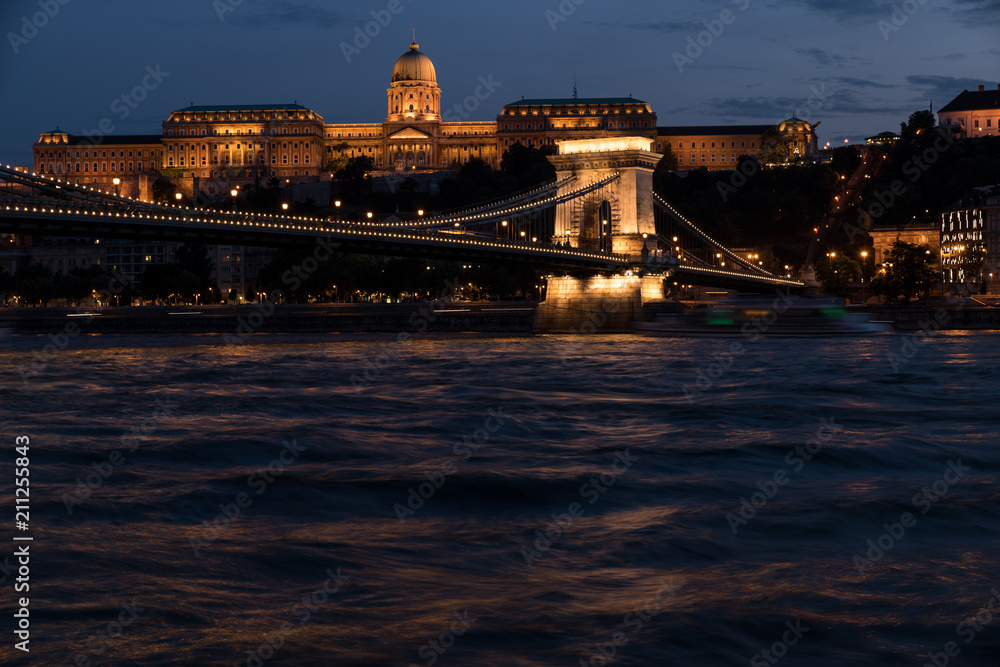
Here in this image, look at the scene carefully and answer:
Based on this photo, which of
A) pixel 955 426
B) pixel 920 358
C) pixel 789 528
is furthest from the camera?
pixel 920 358

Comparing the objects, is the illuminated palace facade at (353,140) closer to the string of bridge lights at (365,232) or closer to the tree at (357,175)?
the tree at (357,175)

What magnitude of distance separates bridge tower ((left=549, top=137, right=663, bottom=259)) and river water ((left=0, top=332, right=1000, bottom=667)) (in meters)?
29.6

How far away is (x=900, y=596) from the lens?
6594mm

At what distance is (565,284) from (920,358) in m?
19.1

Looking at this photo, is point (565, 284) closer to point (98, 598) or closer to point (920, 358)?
point (920, 358)

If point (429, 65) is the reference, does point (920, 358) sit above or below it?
below

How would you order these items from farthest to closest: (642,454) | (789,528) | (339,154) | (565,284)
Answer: (339,154)
(565,284)
(642,454)
(789,528)

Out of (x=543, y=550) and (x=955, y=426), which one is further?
(x=955, y=426)

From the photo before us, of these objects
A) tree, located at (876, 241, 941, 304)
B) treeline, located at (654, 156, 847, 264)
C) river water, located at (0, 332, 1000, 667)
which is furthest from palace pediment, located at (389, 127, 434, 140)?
river water, located at (0, 332, 1000, 667)

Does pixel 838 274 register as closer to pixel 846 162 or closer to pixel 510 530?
pixel 846 162

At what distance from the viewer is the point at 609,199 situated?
4931 cm

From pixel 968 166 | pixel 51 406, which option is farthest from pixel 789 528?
pixel 968 166

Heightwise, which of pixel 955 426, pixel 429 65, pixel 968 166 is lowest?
pixel 955 426

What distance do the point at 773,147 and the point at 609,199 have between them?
3506 inches
